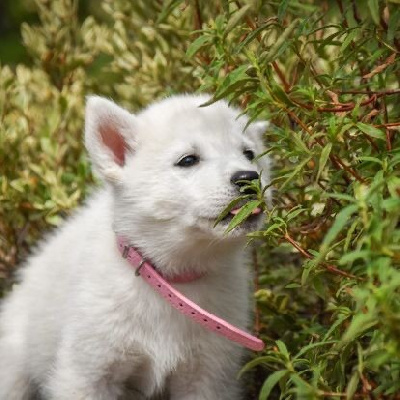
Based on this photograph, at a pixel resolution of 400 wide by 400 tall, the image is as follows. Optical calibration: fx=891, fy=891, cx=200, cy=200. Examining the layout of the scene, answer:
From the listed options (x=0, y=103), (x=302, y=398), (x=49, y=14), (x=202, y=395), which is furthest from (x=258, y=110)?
(x=49, y=14)

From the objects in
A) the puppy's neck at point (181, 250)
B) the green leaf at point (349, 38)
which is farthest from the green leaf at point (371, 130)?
the puppy's neck at point (181, 250)

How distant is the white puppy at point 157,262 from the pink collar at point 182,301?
1.4 inches

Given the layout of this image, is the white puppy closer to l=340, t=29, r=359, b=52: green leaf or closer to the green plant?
the green plant

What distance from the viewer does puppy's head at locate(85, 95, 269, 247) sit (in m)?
3.01

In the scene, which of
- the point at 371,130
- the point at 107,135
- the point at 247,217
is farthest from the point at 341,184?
the point at 107,135

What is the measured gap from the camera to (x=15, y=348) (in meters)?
3.81

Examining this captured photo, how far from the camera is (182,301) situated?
3111 mm

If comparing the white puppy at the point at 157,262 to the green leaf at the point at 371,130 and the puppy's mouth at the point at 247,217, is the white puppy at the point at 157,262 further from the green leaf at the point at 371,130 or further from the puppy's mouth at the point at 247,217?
the green leaf at the point at 371,130

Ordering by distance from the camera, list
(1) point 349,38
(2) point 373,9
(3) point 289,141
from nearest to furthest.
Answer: (2) point 373,9 → (1) point 349,38 → (3) point 289,141

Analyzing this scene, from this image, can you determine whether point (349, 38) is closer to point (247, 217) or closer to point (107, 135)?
point (247, 217)

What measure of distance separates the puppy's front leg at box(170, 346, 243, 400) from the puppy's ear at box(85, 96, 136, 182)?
74cm

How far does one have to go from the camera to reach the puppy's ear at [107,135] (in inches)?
126

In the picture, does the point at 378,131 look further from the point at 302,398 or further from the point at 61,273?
the point at 61,273

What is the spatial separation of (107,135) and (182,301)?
67 centimetres
